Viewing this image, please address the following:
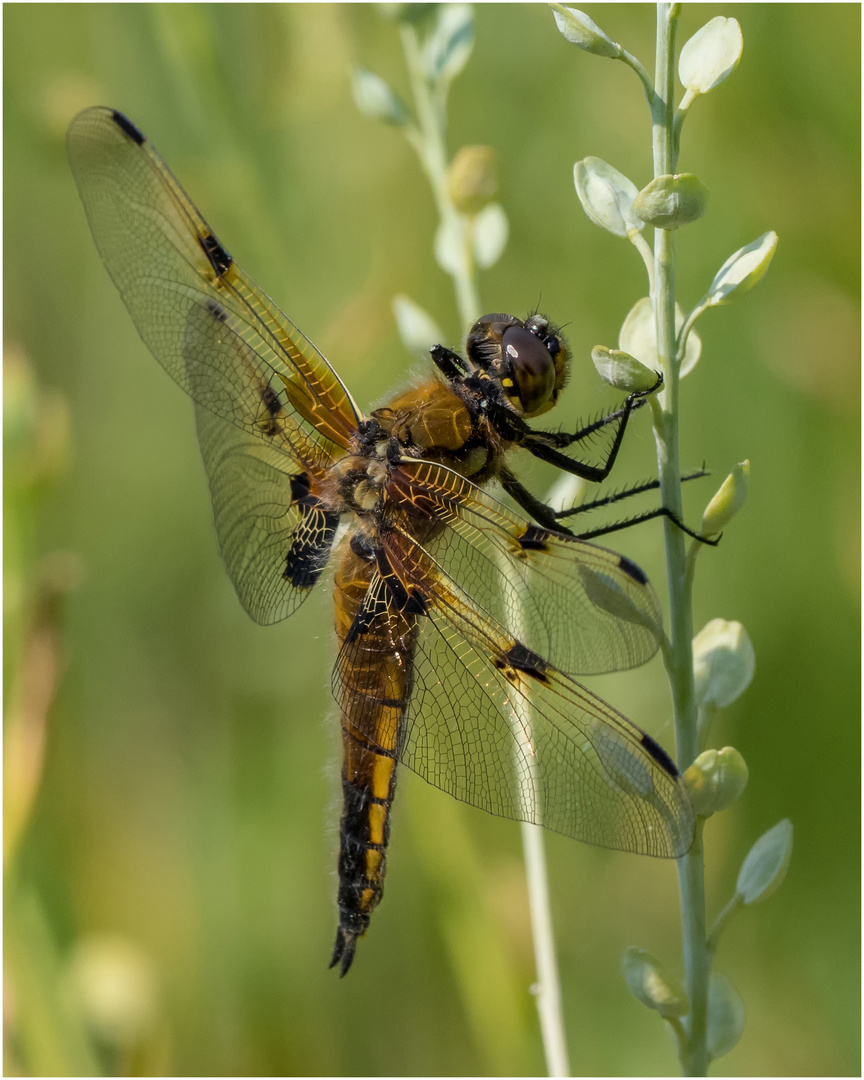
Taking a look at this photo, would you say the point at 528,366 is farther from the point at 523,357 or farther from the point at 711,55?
the point at 711,55

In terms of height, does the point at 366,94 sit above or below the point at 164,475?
above

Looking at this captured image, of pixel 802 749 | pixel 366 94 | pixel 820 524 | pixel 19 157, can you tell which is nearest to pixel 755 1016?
pixel 802 749

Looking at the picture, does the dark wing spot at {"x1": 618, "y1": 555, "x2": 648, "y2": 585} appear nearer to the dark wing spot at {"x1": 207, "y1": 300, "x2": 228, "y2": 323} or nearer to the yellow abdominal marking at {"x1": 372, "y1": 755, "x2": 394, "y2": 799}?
the yellow abdominal marking at {"x1": 372, "y1": 755, "x2": 394, "y2": 799}

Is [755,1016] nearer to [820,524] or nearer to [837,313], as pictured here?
[820,524]

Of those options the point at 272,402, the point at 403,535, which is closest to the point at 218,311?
the point at 272,402

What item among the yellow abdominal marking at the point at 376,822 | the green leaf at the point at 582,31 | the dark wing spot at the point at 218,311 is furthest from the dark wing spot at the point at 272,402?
the green leaf at the point at 582,31

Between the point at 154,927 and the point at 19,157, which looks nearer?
the point at 154,927
